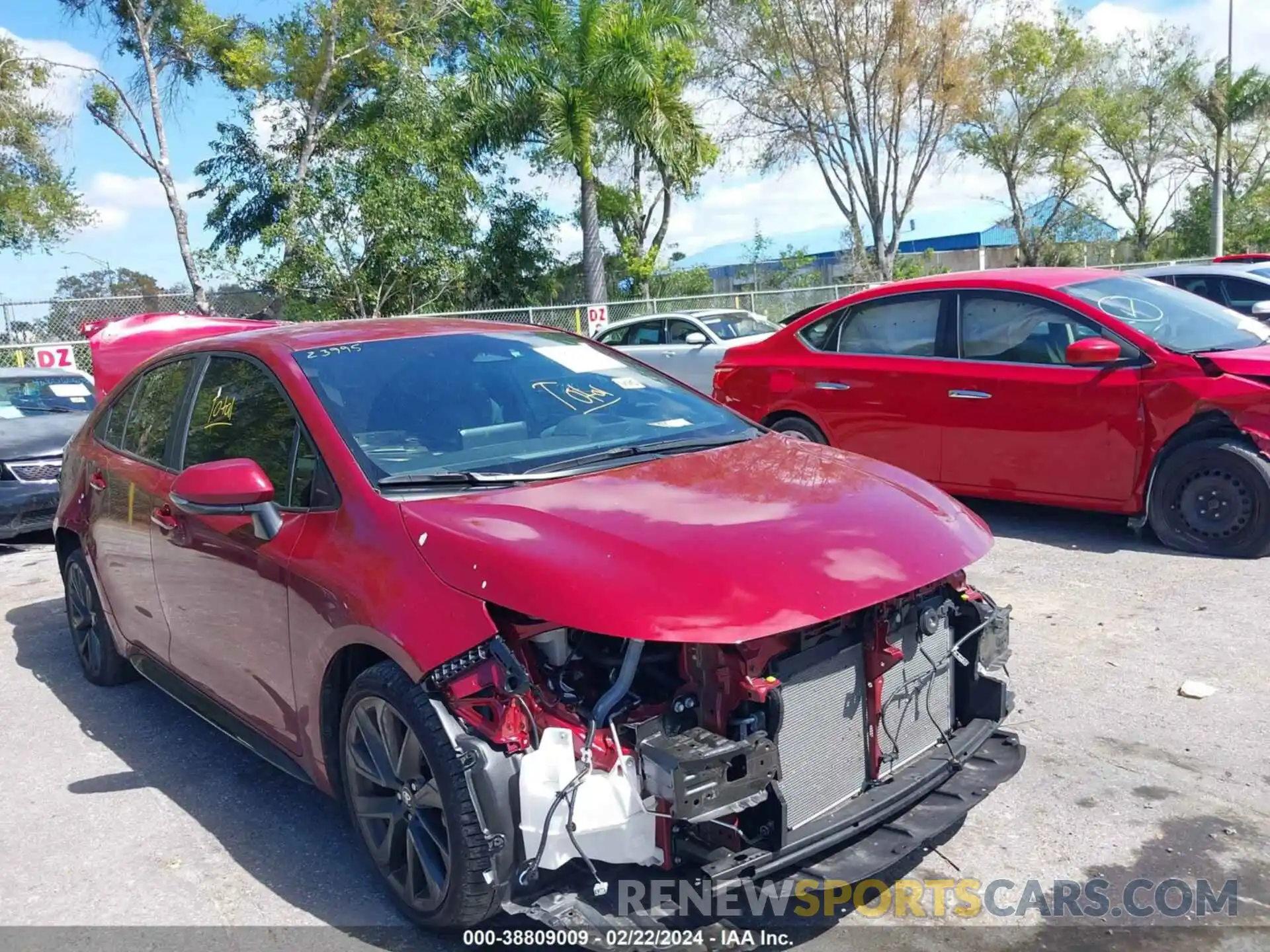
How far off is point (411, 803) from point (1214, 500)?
5.17 meters

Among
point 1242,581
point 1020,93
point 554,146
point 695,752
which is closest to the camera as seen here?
point 695,752

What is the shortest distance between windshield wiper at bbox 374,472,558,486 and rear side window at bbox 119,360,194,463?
1613 mm

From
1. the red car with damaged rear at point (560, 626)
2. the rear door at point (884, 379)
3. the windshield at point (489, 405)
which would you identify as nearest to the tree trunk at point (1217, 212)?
the rear door at point (884, 379)

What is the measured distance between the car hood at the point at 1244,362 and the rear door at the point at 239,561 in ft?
16.9

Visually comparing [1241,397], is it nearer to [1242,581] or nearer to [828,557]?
[1242,581]

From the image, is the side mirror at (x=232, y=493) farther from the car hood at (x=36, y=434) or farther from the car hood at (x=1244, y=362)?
the car hood at (x=36, y=434)

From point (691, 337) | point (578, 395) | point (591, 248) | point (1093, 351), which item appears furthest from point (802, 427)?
point (591, 248)

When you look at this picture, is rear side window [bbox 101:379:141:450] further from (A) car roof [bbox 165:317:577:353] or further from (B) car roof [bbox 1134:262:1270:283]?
(B) car roof [bbox 1134:262:1270:283]

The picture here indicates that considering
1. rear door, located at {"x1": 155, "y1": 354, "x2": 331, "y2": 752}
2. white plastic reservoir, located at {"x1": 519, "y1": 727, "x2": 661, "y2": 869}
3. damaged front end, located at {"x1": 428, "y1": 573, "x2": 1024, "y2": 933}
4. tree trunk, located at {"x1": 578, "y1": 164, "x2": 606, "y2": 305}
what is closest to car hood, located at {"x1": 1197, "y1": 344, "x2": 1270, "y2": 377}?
damaged front end, located at {"x1": 428, "y1": 573, "x2": 1024, "y2": 933}

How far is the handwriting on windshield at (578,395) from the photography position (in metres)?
3.99

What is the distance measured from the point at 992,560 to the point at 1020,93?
34.5 meters

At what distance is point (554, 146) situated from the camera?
21.9 metres

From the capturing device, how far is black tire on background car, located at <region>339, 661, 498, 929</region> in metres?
2.68

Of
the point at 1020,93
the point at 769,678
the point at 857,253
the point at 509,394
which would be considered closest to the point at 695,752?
the point at 769,678
